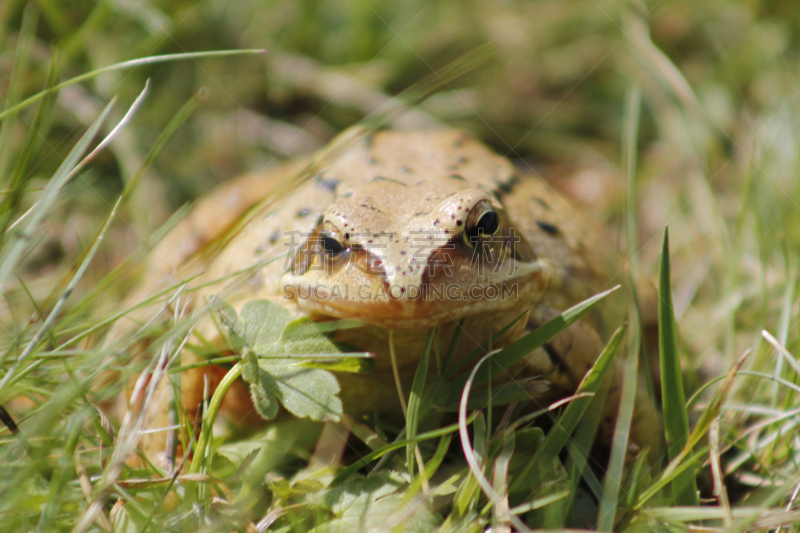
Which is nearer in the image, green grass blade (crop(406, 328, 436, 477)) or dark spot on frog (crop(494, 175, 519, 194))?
green grass blade (crop(406, 328, 436, 477))

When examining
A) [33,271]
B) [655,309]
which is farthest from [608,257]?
[33,271]

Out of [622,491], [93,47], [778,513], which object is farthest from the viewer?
[93,47]

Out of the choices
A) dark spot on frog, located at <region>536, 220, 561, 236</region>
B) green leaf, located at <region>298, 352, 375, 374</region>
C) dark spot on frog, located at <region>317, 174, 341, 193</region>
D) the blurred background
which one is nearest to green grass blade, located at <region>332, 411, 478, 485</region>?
green leaf, located at <region>298, 352, 375, 374</region>

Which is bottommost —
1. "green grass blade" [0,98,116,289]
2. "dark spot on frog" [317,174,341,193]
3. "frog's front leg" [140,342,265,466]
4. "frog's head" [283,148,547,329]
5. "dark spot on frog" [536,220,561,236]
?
"frog's front leg" [140,342,265,466]

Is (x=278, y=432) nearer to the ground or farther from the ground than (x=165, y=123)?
nearer to the ground

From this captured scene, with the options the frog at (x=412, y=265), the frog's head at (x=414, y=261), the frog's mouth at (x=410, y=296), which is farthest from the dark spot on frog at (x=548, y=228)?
the frog's mouth at (x=410, y=296)

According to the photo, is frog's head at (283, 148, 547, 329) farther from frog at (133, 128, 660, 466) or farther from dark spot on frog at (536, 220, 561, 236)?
dark spot on frog at (536, 220, 561, 236)

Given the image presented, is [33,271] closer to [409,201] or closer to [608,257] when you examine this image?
[409,201]

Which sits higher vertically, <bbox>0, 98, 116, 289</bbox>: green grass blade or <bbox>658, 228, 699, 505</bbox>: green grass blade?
<bbox>0, 98, 116, 289</bbox>: green grass blade
